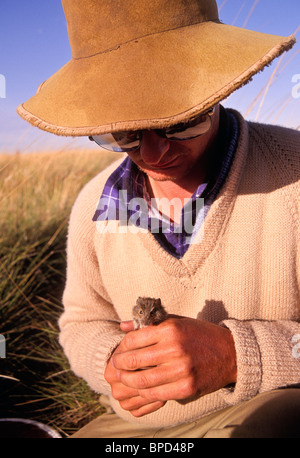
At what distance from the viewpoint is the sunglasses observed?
140 cm

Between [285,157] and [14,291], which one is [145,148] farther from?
[14,291]

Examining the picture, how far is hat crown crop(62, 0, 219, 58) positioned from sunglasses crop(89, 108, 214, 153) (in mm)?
340

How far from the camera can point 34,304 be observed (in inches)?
139

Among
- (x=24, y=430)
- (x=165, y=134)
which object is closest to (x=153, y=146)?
(x=165, y=134)

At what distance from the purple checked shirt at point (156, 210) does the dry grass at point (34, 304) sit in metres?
1.04

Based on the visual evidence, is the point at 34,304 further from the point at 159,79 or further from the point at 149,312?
the point at 159,79

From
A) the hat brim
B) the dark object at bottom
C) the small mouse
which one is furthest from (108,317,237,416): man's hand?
the dark object at bottom

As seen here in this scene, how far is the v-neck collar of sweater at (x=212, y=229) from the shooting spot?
5.45 feet

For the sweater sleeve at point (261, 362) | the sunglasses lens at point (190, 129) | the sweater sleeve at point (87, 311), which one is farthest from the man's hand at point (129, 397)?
the sunglasses lens at point (190, 129)

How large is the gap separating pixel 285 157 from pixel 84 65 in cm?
101

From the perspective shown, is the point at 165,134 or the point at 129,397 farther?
the point at 129,397

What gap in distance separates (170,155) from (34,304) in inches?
101
